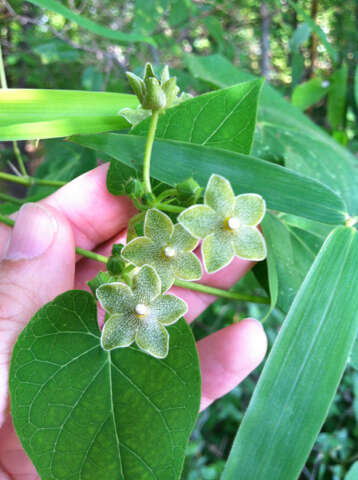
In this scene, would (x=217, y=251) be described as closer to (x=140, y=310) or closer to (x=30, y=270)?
(x=140, y=310)

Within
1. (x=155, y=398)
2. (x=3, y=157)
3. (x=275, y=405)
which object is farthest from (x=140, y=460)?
(x=3, y=157)

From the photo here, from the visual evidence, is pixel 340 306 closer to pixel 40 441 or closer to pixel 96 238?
pixel 40 441

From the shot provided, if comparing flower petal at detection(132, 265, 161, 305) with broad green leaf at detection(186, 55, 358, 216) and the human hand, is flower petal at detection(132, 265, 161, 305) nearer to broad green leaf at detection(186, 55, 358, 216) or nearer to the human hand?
the human hand

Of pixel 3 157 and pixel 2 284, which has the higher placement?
pixel 2 284

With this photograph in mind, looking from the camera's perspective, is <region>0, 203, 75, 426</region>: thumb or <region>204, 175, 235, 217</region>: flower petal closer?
<region>204, 175, 235, 217</region>: flower petal

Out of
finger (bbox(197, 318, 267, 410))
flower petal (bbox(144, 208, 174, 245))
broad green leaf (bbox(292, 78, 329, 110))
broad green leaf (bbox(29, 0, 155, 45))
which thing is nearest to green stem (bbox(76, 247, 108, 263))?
flower petal (bbox(144, 208, 174, 245))

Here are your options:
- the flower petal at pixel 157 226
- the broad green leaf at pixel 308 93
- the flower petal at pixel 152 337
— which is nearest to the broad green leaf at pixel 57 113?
the flower petal at pixel 157 226
